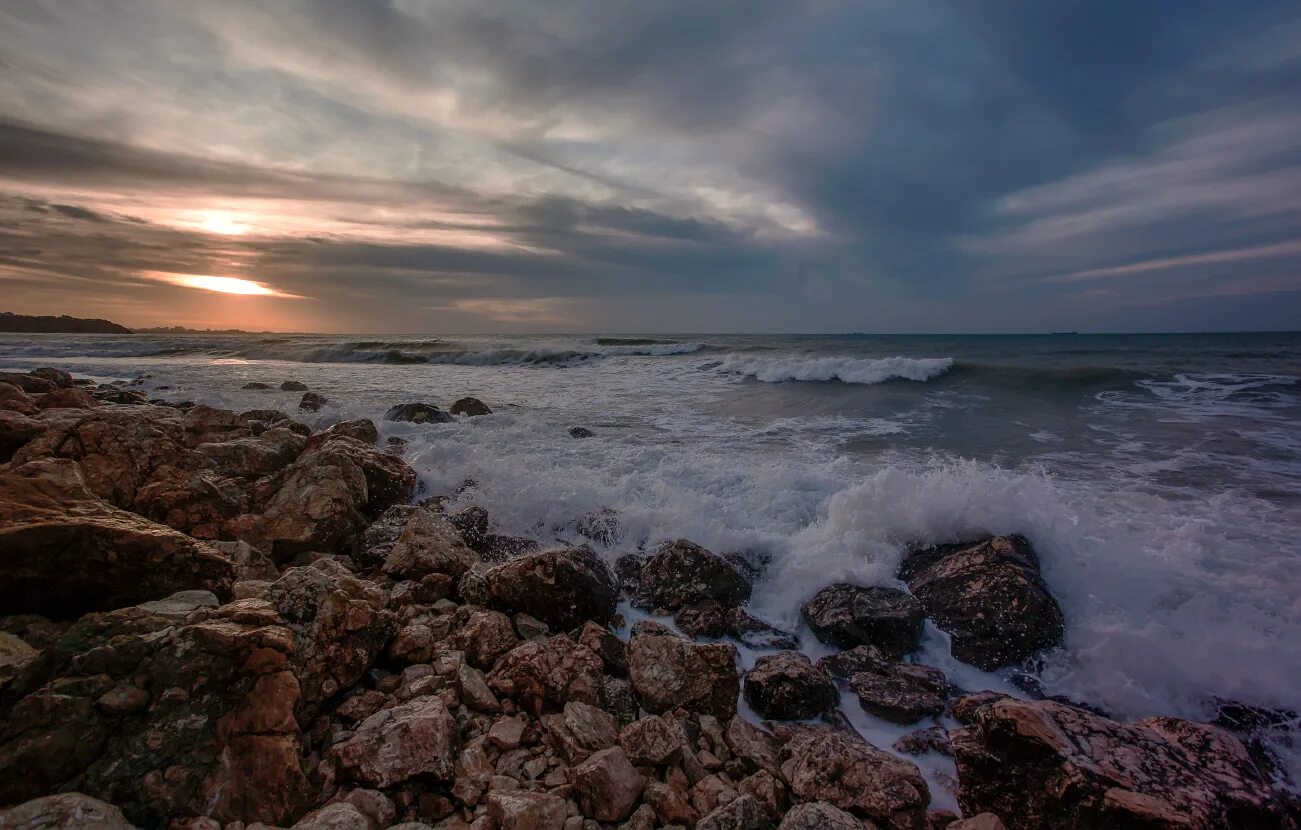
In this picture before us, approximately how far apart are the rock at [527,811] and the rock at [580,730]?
262 millimetres

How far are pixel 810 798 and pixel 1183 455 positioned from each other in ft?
29.2

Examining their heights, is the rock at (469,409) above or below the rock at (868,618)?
above

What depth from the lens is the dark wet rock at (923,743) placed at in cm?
285

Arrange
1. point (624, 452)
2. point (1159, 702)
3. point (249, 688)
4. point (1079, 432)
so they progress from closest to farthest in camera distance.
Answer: point (249, 688), point (1159, 702), point (624, 452), point (1079, 432)

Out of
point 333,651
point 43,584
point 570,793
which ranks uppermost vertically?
point 43,584

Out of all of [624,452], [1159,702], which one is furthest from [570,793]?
[624,452]

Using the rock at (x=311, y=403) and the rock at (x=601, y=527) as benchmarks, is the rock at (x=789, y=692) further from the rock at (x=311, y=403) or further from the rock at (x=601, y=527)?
the rock at (x=311, y=403)

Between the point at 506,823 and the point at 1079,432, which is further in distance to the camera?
the point at 1079,432

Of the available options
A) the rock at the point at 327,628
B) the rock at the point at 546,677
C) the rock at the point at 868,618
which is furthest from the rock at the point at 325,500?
the rock at the point at 868,618

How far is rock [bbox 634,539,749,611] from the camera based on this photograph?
409 centimetres

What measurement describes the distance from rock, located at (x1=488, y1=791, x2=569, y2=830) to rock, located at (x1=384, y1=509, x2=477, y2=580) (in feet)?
6.29

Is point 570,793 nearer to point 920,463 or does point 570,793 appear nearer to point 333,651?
point 333,651

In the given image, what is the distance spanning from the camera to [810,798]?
237 cm

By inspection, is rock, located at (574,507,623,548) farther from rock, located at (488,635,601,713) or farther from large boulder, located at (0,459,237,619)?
large boulder, located at (0,459,237,619)
